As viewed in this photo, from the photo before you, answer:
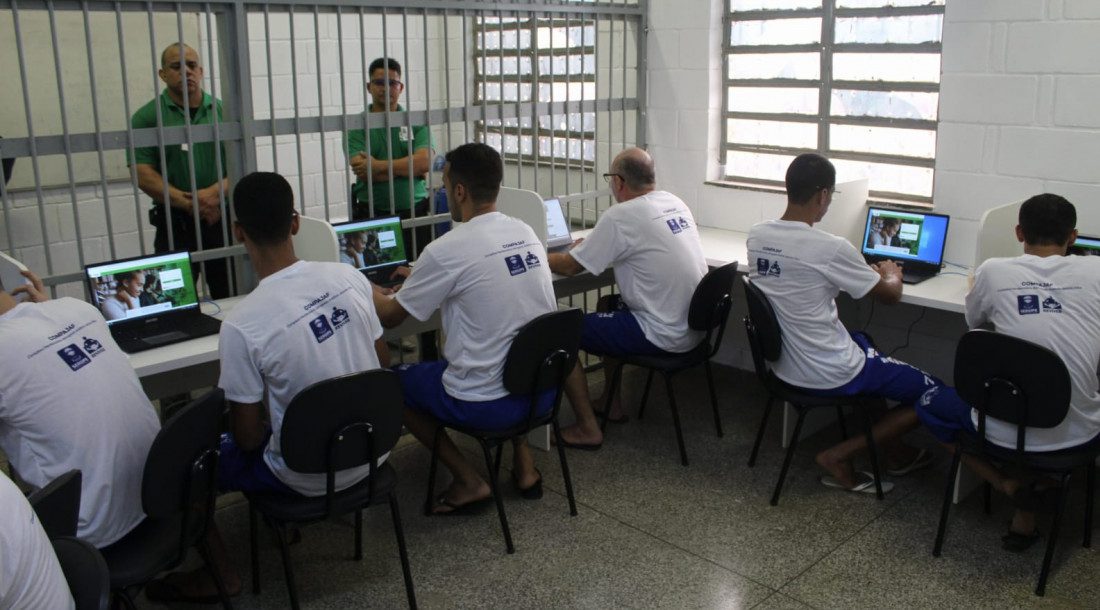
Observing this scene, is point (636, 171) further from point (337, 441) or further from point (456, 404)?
point (337, 441)

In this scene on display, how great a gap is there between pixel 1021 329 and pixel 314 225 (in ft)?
7.20

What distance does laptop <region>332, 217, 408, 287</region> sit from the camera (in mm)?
3479

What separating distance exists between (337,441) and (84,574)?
76cm

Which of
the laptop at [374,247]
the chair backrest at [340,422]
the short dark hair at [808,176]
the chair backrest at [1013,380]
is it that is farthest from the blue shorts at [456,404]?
the chair backrest at [1013,380]

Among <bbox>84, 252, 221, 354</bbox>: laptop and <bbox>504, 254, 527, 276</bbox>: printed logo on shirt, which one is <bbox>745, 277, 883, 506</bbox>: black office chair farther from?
<bbox>84, 252, 221, 354</bbox>: laptop

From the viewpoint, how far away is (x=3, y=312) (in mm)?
2014

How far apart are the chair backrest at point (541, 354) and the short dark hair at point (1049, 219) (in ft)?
4.25

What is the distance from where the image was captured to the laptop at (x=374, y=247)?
137 inches

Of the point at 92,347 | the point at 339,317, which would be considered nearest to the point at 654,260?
the point at 339,317

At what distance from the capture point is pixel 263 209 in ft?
7.68

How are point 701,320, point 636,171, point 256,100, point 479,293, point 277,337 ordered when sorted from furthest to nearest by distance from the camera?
point 256,100 < point 636,171 < point 701,320 < point 479,293 < point 277,337

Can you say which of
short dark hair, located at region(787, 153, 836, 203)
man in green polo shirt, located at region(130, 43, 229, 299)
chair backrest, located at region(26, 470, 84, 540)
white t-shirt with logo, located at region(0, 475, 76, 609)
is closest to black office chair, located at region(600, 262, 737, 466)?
short dark hair, located at region(787, 153, 836, 203)

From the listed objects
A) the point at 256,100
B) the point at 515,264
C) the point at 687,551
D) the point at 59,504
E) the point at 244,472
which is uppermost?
the point at 256,100

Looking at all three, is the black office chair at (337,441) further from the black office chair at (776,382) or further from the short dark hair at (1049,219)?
the short dark hair at (1049,219)
